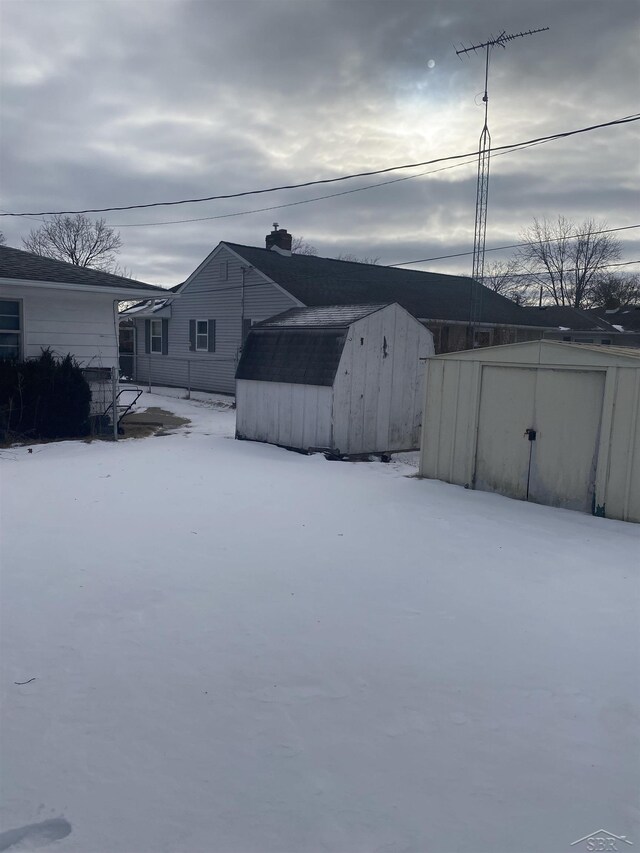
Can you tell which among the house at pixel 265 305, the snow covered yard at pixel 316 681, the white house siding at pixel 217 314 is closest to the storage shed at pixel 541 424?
the snow covered yard at pixel 316 681

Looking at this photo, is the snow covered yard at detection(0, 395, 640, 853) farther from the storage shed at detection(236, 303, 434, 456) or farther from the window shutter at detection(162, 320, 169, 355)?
the window shutter at detection(162, 320, 169, 355)

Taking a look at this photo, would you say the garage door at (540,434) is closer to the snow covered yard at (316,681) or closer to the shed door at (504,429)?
the shed door at (504,429)

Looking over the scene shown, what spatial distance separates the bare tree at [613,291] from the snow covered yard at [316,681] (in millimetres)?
47343

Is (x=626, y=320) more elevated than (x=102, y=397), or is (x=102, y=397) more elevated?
(x=626, y=320)

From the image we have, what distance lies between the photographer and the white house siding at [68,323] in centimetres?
1161

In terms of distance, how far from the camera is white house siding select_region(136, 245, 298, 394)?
20.0 metres

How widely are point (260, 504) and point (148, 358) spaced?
19.5 m

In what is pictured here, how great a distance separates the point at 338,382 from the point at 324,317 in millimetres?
1809

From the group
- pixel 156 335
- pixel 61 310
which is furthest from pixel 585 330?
pixel 61 310

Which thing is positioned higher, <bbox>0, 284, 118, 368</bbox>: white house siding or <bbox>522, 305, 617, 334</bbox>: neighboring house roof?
<bbox>522, 305, 617, 334</bbox>: neighboring house roof

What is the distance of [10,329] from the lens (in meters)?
11.5

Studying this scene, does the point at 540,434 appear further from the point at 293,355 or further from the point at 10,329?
the point at 10,329

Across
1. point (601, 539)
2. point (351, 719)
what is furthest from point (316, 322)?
point (351, 719)

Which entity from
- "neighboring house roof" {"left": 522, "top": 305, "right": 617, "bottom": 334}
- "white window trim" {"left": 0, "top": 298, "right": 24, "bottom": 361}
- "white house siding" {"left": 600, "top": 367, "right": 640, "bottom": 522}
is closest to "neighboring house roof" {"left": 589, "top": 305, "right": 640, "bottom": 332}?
"neighboring house roof" {"left": 522, "top": 305, "right": 617, "bottom": 334}
